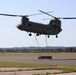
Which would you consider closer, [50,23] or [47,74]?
[47,74]

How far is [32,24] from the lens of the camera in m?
57.3

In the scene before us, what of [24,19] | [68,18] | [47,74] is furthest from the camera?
[24,19]

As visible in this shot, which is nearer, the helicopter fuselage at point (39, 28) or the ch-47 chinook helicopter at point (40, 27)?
the ch-47 chinook helicopter at point (40, 27)

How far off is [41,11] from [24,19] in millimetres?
9366

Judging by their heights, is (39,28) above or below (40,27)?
below

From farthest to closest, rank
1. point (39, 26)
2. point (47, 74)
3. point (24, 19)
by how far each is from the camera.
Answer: point (39, 26)
point (24, 19)
point (47, 74)

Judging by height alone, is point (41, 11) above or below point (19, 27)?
above

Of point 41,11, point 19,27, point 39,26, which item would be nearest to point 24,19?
point 19,27

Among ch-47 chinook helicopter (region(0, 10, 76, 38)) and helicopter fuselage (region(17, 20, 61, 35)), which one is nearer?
ch-47 chinook helicopter (region(0, 10, 76, 38))

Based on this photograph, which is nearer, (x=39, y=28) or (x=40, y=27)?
(x=39, y=28)

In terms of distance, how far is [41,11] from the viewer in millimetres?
45562

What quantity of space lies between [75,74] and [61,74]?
41.6 inches

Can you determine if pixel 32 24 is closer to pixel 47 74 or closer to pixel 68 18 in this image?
pixel 68 18

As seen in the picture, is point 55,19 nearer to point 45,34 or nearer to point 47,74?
point 45,34
